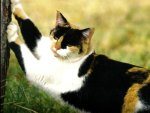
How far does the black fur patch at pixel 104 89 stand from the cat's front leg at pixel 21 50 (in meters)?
0.34

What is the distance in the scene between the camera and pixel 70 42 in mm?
3912

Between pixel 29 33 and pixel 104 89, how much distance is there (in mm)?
731

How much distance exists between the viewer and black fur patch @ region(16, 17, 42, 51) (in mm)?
4043

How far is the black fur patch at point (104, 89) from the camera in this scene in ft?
12.5

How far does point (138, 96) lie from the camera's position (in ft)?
12.2

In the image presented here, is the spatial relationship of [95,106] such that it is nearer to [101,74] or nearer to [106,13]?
[101,74]

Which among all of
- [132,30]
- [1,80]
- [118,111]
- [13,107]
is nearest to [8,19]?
[1,80]

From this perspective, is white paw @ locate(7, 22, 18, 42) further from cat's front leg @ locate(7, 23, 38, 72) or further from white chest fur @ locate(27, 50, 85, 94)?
white chest fur @ locate(27, 50, 85, 94)

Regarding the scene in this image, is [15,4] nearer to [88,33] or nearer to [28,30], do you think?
[28,30]

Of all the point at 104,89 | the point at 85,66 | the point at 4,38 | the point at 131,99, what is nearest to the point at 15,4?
the point at 4,38

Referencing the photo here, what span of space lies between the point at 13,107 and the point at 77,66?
0.64 meters

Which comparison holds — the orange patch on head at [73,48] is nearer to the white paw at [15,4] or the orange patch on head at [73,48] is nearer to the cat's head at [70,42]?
the cat's head at [70,42]

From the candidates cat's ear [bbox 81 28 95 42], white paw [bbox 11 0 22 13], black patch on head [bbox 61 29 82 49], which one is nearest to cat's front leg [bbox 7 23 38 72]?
white paw [bbox 11 0 22 13]

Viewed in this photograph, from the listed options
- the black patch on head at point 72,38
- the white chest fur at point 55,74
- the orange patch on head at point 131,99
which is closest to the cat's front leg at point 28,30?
the white chest fur at point 55,74
